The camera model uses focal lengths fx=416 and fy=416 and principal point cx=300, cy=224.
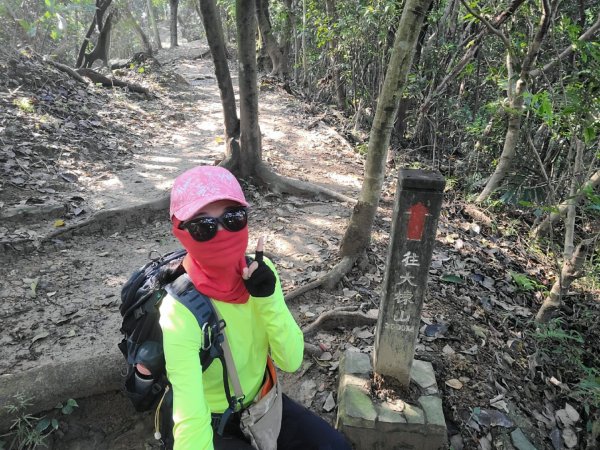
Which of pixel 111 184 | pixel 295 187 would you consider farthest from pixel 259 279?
pixel 111 184

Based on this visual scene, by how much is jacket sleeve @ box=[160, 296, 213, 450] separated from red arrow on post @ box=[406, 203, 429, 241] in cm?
145

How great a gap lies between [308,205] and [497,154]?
13.2ft

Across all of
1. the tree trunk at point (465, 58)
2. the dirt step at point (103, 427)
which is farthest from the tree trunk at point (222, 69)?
the dirt step at point (103, 427)

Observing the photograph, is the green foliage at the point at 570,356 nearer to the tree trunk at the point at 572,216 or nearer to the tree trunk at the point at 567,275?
the tree trunk at the point at 567,275

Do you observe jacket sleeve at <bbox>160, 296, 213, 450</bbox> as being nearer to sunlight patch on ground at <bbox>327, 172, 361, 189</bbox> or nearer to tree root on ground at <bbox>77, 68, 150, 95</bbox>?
sunlight patch on ground at <bbox>327, 172, 361, 189</bbox>

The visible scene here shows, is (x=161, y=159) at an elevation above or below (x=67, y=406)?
above

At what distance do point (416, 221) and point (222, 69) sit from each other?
5314 mm

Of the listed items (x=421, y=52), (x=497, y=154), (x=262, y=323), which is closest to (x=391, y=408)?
(x=262, y=323)

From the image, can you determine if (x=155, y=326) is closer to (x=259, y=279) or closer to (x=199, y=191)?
(x=259, y=279)

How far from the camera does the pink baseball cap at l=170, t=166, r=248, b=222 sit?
195 centimetres

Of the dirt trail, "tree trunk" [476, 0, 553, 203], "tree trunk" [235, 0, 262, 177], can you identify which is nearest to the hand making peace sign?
the dirt trail

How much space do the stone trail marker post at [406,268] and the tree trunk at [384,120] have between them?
143cm

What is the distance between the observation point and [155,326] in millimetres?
2016

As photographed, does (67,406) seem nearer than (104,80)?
Yes
